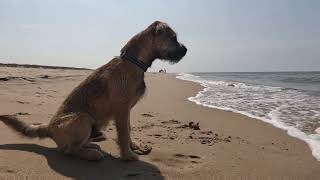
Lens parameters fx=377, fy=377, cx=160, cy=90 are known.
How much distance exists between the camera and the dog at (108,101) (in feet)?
14.1

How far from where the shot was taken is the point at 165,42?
480cm

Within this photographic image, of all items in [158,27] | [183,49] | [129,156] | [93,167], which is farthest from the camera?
[183,49]

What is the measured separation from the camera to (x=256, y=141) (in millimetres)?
5941

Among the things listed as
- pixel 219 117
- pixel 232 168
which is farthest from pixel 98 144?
pixel 219 117

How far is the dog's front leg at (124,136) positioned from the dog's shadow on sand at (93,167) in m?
0.08

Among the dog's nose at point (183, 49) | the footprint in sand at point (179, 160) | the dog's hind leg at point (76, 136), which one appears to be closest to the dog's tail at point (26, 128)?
the dog's hind leg at point (76, 136)

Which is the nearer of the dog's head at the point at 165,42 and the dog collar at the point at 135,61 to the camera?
the dog collar at the point at 135,61

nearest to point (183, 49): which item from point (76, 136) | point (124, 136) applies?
point (124, 136)

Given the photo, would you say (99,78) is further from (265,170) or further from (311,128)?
(311,128)

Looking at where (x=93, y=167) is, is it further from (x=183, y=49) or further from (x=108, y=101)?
(x=183, y=49)

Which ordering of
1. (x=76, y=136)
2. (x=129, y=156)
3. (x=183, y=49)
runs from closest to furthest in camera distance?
(x=76, y=136) → (x=129, y=156) → (x=183, y=49)

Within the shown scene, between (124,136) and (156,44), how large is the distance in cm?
123

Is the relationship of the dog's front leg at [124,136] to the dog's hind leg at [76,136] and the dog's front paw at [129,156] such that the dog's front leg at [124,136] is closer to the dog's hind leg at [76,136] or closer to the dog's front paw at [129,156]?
the dog's front paw at [129,156]

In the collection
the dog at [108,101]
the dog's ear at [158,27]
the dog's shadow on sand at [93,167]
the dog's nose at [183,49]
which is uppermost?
the dog's ear at [158,27]
